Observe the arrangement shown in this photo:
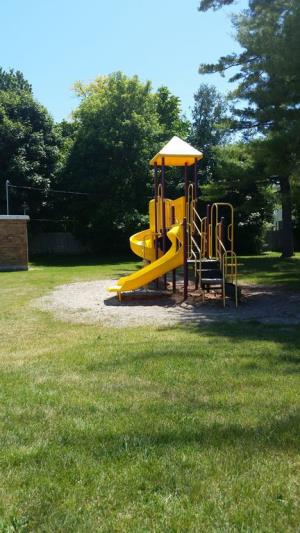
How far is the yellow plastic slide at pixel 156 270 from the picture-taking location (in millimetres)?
12109

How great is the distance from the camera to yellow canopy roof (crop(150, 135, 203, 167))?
13750 millimetres

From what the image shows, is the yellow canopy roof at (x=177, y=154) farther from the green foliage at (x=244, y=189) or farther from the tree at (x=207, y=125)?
the tree at (x=207, y=125)

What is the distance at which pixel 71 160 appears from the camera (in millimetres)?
30203

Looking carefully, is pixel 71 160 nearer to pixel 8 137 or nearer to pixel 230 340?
pixel 8 137

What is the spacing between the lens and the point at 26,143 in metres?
29.1

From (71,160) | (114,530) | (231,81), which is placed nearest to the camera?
(114,530)

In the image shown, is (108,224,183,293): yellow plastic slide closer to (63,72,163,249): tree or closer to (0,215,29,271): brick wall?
(0,215,29,271): brick wall

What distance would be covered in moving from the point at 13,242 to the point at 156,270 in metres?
10.7

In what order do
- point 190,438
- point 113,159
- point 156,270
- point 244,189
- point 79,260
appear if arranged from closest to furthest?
point 190,438 < point 156,270 < point 244,189 < point 79,260 < point 113,159

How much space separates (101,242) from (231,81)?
50.6 feet

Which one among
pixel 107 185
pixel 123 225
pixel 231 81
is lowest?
pixel 123 225

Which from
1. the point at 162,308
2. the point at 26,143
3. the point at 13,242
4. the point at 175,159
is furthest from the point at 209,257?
the point at 26,143

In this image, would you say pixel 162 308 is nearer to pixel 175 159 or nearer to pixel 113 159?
pixel 175 159

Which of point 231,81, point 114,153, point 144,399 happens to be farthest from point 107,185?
point 144,399
